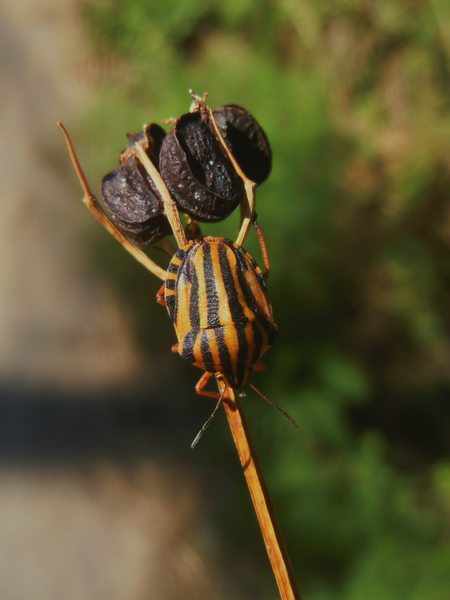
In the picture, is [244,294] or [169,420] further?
[169,420]

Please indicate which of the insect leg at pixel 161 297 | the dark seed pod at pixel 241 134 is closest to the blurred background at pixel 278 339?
the insect leg at pixel 161 297

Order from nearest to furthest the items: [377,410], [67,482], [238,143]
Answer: [238,143] → [377,410] → [67,482]

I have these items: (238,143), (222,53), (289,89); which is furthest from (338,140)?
(238,143)

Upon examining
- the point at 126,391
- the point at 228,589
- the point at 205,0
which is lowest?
the point at 228,589

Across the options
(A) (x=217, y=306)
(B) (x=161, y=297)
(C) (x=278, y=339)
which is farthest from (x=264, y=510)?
(C) (x=278, y=339)

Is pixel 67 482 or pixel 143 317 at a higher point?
pixel 143 317

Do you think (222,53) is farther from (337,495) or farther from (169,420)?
(337,495)

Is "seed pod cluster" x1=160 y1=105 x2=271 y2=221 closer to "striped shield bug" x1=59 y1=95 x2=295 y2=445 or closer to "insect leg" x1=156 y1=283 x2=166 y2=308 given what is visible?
"striped shield bug" x1=59 y1=95 x2=295 y2=445

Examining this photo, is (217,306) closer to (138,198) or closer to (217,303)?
(217,303)
